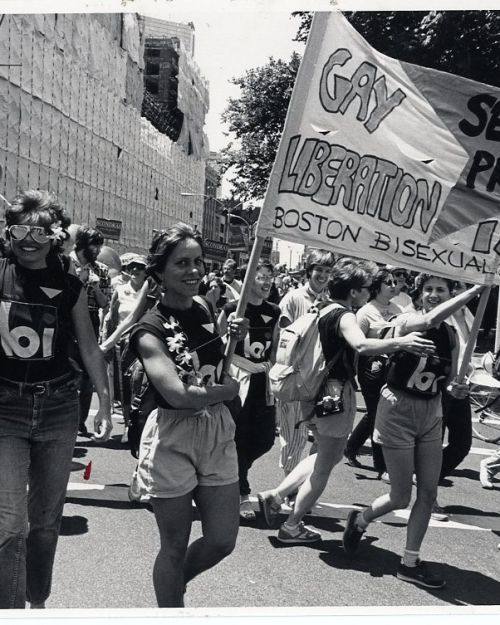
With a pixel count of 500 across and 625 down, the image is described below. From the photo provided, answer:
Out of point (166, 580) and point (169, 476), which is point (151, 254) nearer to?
point (169, 476)

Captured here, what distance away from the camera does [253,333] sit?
5.54 metres

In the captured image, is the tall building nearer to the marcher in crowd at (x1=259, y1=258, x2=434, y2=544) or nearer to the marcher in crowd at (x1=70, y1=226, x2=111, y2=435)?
the marcher in crowd at (x1=70, y1=226, x2=111, y2=435)

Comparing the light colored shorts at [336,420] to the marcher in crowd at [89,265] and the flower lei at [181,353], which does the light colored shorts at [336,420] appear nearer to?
the flower lei at [181,353]

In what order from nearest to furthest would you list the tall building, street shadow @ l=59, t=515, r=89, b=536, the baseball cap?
street shadow @ l=59, t=515, r=89, b=536 → the baseball cap → the tall building

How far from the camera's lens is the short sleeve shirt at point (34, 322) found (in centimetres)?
303

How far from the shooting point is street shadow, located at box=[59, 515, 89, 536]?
4676mm

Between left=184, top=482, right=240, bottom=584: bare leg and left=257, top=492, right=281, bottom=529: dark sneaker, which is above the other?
left=184, top=482, right=240, bottom=584: bare leg

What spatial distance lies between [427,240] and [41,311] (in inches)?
75.4

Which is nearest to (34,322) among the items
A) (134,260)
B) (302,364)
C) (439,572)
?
(302,364)

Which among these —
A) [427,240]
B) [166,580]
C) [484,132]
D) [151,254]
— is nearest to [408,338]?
[427,240]

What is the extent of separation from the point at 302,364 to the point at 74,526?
1754mm

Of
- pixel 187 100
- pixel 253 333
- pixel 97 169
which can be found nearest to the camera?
pixel 253 333

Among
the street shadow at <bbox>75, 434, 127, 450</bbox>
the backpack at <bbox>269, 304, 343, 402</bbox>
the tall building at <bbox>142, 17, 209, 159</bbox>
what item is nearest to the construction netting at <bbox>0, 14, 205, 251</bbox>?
the tall building at <bbox>142, 17, 209, 159</bbox>

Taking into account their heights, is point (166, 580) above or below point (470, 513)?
above
